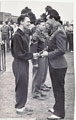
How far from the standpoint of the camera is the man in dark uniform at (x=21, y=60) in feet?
3.90

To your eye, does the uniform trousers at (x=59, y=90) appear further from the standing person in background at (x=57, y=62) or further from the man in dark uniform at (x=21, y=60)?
the man in dark uniform at (x=21, y=60)

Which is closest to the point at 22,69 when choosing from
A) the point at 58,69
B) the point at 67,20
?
the point at 58,69

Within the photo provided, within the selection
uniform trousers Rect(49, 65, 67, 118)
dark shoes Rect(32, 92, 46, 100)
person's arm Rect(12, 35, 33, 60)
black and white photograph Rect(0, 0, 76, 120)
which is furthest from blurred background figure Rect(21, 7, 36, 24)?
dark shoes Rect(32, 92, 46, 100)

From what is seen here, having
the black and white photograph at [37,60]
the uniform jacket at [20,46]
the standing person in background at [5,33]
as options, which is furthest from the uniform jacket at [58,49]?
the standing person in background at [5,33]

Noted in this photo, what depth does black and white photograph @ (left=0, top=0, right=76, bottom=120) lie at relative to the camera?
47.0 inches

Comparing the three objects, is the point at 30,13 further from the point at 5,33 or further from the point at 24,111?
the point at 24,111

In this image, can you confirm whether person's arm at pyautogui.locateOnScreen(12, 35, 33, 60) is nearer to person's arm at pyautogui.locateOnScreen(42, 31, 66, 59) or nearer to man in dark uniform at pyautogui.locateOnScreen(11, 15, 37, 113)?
man in dark uniform at pyautogui.locateOnScreen(11, 15, 37, 113)

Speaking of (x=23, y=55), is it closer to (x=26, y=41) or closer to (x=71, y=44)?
(x=26, y=41)

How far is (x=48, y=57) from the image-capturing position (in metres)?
1.21

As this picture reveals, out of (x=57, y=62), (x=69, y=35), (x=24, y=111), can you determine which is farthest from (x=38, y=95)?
(x=69, y=35)

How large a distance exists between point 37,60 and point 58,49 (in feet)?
0.45

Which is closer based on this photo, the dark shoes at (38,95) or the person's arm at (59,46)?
the person's arm at (59,46)

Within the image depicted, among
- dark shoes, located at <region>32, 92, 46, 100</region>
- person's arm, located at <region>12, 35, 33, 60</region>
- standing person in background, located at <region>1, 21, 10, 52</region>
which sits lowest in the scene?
dark shoes, located at <region>32, 92, 46, 100</region>

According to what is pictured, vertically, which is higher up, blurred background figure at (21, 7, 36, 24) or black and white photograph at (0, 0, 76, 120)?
blurred background figure at (21, 7, 36, 24)
